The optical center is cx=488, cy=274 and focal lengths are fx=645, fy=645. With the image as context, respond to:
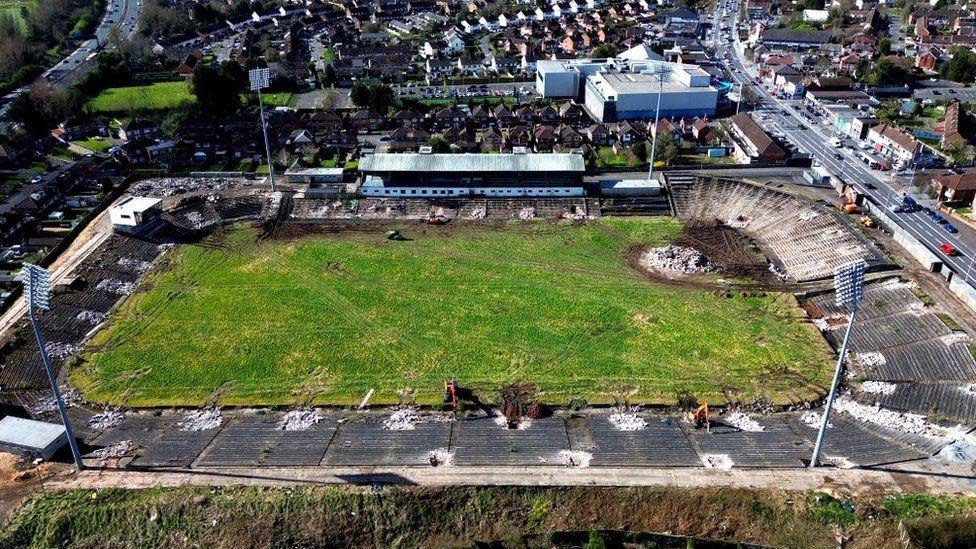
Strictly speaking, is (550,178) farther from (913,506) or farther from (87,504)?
(87,504)

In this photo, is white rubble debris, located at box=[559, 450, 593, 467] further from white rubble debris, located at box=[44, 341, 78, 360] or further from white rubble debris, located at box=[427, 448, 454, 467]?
white rubble debris, located at box=[44, 341, 78, 360]

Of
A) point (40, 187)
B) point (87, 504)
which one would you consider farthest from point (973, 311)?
point (40, 187)

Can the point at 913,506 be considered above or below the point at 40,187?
below

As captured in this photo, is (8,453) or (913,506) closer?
(913,506)

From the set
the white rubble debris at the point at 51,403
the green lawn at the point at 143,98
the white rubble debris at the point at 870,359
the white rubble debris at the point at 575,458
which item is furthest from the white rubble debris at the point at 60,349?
the green lawn at the point at 143,98

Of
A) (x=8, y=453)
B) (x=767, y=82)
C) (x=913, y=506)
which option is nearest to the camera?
(x=913, y=506)

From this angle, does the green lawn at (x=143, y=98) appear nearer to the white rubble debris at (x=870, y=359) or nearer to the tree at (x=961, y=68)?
the white rubble debris at (x=870, y=359)

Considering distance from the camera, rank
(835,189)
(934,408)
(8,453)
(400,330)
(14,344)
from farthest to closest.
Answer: (835,189)
(400,330)
(14,344)
(934,408)
(8,453)
